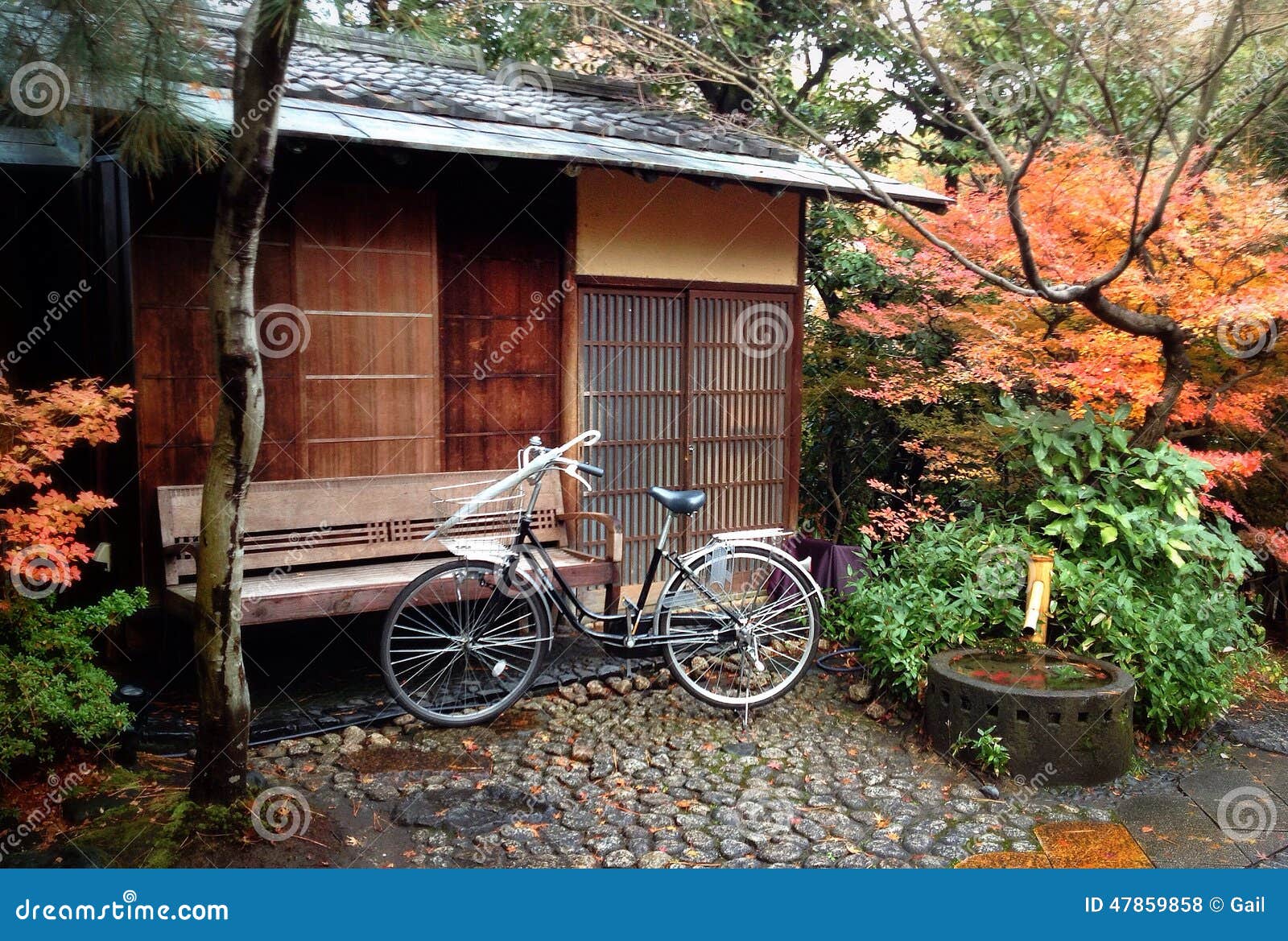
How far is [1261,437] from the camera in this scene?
27.5ft

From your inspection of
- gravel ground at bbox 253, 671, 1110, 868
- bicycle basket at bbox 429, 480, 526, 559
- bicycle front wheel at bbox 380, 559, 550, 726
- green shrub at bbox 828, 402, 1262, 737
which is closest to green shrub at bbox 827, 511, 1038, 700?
green shrub at bbox 828, 402, 1262, 737

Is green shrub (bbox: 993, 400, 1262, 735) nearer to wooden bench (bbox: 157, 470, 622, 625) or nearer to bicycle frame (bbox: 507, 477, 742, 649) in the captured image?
bicycle frame (bbox: 507, 477, 742, 649)

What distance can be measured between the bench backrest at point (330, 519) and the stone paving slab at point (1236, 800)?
4.57 meters

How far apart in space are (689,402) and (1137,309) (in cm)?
348

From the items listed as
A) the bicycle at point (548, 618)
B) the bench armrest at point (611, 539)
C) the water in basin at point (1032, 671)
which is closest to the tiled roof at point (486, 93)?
the bicycle at point (548, 618)

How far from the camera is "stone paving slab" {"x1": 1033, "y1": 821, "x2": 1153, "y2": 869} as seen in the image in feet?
15.6

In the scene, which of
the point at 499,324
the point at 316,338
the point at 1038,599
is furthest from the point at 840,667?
the point at 316,338

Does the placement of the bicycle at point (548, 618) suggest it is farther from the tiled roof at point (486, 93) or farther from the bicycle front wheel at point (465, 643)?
the tiled roof at point (486, 93)

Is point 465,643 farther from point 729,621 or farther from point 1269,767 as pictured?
point 1269,767

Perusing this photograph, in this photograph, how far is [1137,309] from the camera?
789 cm

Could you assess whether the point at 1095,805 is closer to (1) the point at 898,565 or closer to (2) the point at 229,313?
(1) the point at 898,565

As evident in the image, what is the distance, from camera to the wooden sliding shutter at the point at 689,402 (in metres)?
8.11

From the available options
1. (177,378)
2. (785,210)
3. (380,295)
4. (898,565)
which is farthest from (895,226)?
(177,378)

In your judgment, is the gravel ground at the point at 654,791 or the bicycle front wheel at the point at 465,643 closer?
the gravel ground at the point at 654,791
